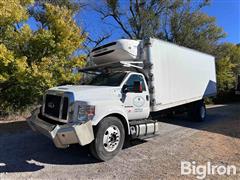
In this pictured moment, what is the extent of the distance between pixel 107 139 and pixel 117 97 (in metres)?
1.05

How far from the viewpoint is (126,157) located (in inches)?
211

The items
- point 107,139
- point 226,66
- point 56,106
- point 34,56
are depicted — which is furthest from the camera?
point 226,66

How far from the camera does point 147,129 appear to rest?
20.1 ft

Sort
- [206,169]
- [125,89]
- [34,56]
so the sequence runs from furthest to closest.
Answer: [34,56], [125,89], [206,169]

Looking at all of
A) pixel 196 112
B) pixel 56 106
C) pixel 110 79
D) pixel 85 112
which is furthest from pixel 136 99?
pixel 196 112

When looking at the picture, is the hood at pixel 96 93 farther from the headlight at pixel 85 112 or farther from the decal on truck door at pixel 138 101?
the decal on truck door at pixel 138 101

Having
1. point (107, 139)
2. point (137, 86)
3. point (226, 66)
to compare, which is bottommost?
point (107, 139)

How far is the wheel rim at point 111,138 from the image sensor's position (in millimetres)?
5141

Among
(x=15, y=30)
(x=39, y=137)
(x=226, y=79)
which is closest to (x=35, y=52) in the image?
(x=15, y=30)

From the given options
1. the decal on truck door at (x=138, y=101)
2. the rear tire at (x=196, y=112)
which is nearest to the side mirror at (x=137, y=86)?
the decal on truck door at (x=138, y=101)

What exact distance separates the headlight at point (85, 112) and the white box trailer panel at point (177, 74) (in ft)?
7.67

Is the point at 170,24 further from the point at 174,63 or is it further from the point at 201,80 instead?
the point at 174,63

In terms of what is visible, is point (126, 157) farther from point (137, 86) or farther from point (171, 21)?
point (171, 21)

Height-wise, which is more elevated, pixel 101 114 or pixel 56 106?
pixel 56 106
